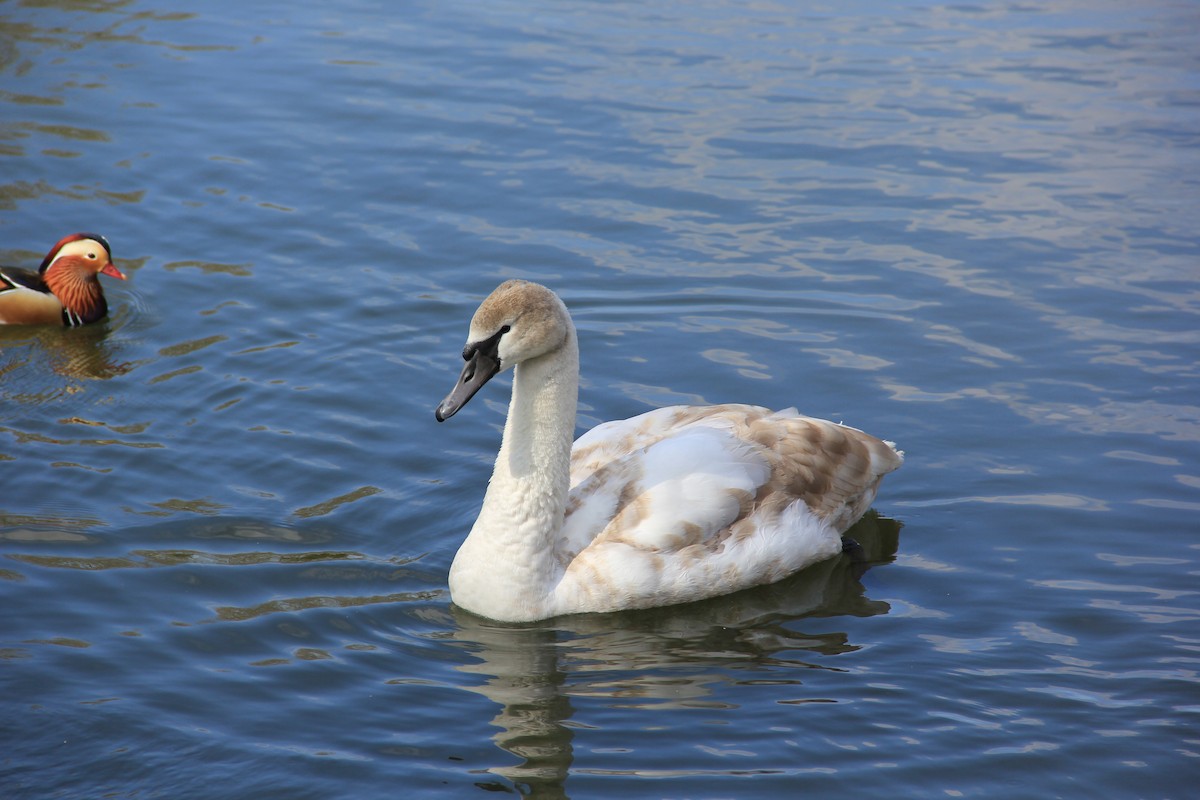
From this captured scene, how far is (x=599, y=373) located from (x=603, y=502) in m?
2.75

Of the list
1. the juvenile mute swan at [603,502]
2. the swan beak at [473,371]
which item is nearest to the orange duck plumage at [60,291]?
the juvenile mute swan at [603,502]

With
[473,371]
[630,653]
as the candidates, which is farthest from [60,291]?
[630,653]

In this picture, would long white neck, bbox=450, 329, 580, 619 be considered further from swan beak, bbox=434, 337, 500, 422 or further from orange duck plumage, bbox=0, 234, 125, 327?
orange duck plumage, bbox=0, 234, 125, 327

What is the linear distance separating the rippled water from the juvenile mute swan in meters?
0.22

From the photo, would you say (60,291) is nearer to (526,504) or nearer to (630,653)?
(526,504)

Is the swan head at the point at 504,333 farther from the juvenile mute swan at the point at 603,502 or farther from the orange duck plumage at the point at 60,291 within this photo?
the orange duck plumage at the point at 60,291

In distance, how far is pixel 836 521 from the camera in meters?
8.53

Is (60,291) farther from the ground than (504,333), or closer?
closer

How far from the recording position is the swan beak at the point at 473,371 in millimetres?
7262

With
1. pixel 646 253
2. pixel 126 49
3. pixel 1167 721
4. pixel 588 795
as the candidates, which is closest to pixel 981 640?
pixel 1167 721

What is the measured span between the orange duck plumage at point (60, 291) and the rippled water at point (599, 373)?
8.5 inches

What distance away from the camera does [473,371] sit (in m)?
7.35

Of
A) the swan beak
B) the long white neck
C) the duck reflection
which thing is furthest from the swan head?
the duck reflection

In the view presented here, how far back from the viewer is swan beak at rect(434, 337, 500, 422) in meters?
7.26
